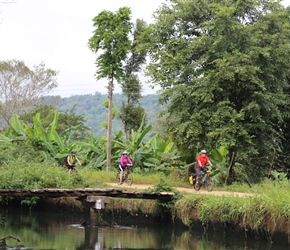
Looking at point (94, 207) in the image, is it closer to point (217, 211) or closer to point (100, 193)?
point (100, 193)

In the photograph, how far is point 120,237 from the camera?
56.6 feet

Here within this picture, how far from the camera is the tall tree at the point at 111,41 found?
96.3ft

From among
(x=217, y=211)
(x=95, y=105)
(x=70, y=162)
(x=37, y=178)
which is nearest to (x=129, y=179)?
(x=70, y=162)

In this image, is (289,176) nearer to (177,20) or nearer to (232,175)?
(232,175)

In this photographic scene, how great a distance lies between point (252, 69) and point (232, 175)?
4.82m

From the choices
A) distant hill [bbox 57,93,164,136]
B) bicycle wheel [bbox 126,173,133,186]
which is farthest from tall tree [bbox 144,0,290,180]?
distant hill [bbox 57,93,164,136]

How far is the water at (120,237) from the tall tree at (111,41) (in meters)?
10.2

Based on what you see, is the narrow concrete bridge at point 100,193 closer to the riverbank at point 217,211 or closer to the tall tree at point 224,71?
the riverbank at point 217,211

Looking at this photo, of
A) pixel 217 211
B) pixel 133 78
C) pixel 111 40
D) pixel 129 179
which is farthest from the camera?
pixel 133 78

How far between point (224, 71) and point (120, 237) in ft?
26.8

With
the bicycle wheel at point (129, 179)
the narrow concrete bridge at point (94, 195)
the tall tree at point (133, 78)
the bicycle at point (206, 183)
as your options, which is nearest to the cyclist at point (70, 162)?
the bicycle wheel at point (129, 179)

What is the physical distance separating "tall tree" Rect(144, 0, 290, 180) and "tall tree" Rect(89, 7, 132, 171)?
14.7 feet

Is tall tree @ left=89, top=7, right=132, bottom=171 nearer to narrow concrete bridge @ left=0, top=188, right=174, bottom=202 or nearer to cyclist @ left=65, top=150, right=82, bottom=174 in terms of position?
cyclist @ left=65, top=150, right=82, bottom=174

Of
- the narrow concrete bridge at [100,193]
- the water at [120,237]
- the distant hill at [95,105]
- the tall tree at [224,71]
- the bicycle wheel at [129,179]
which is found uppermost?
the distant hill at [95,105]
